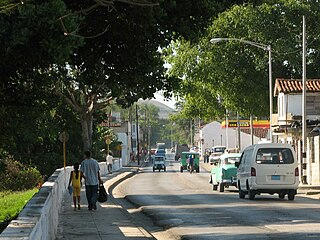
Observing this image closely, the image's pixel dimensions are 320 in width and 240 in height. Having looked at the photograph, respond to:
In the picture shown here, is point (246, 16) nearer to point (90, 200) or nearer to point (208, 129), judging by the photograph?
point (90, 200)

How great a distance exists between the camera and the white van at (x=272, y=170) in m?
30.0

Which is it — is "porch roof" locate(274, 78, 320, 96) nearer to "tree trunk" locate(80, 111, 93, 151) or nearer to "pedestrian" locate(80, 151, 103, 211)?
"tree trunk" locate(80, 111, 93, 151)

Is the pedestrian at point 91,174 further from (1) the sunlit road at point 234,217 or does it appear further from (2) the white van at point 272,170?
(2) the white van at point 272,170

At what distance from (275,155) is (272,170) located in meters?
0.66

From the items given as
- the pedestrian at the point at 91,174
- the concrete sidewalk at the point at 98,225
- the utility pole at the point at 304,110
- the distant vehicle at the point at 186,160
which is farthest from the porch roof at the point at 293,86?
the pedestrian at the point at 91,174

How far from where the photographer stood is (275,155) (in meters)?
30.4

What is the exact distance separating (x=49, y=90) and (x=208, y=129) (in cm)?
12280

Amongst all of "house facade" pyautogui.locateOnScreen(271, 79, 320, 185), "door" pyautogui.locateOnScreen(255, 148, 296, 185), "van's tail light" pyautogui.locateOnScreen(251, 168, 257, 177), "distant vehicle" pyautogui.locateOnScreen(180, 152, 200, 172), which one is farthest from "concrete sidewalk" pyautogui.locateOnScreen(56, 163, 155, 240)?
"distant vehicle" pyautogui.locateOnScreen(180, 152, 200, 172)

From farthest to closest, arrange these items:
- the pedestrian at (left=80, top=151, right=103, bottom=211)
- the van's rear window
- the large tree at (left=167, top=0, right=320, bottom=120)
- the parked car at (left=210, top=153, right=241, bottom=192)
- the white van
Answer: the large tree at (left=167, top=0, right=320, bottom=120) → the parked car at (left=210, top=153, right=241, bottom=192) → the van's rear window → the white van → the pedestrian at (left=80, top=151, right=103, bottom=211)

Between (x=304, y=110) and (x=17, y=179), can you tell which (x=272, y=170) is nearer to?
(x=304, y=110)

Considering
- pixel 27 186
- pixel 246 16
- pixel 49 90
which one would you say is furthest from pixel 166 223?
pixel 246 16

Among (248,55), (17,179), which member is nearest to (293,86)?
(248,55)

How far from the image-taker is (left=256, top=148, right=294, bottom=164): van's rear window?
99.0ft

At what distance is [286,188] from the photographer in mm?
30156
